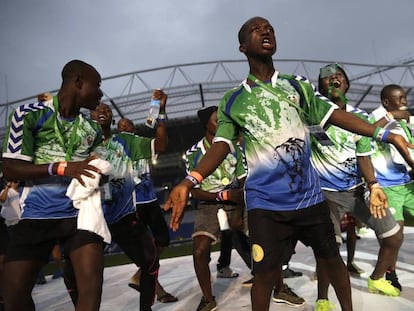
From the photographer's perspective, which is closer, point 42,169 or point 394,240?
point 42,169

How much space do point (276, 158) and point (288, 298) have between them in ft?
6.33

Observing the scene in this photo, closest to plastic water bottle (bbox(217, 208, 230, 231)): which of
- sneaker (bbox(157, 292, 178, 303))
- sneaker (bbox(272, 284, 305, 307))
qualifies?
sneaker (bbox(272, 284, 305, 307))

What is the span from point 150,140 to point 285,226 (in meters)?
2.12

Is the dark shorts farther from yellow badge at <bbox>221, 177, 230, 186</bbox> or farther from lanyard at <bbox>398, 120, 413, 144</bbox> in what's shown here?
lanyard at <bbox>398, 120, 413, 144</bbox>

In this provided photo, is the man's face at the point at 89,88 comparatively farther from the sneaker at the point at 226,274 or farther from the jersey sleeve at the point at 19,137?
the sneaker at the point at 226,274

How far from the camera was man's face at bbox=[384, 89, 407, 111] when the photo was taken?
3951 mm

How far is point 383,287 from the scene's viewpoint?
3.56m

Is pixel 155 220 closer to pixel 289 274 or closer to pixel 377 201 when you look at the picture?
pixel 289 274

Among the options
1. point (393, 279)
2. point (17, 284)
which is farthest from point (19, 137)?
point (393, 279)

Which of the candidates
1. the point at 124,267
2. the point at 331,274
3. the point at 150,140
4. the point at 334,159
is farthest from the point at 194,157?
the point at 124,267

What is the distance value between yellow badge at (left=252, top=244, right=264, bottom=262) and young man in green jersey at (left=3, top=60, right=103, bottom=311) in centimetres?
100

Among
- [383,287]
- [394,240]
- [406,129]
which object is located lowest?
[383,287]

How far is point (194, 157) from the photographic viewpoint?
4.13 m

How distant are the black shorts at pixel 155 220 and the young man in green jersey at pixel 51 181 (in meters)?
2.39
